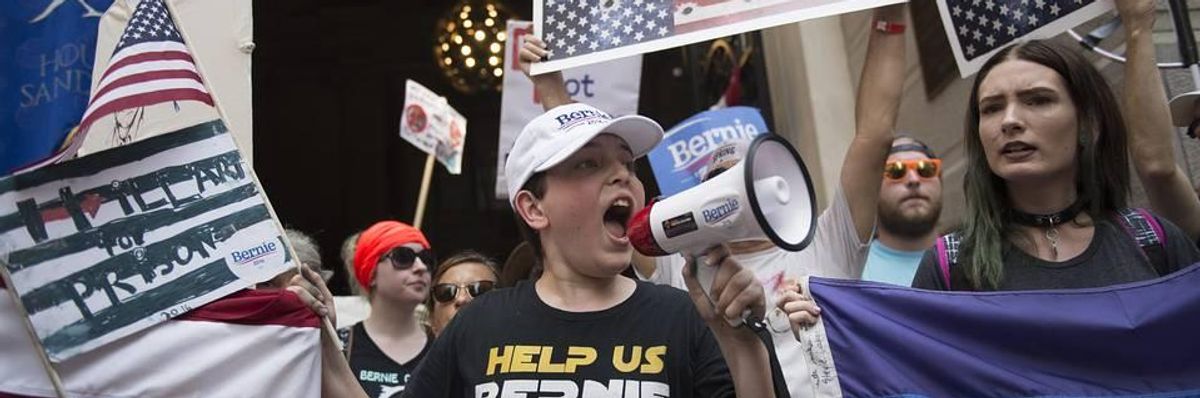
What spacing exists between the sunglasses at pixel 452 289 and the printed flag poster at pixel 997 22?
2.31m

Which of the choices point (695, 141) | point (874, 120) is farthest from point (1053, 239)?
point (695, 141)

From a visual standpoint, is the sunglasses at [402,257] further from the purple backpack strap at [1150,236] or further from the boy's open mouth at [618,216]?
the purple backpack strap at [1150,236]

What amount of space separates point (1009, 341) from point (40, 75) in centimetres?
235

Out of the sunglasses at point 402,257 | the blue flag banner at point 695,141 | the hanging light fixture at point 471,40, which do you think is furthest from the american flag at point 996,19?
the hanging light fixture at point 471,40

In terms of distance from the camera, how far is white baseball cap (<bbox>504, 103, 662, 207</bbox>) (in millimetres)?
2521

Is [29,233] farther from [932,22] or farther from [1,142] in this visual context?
[932,22]

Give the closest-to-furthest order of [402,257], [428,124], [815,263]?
[815,263] < [402,257] < [428,124]

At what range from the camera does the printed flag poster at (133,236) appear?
2523 mm

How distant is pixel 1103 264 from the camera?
246 cm

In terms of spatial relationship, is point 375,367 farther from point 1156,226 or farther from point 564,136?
point 1156,226

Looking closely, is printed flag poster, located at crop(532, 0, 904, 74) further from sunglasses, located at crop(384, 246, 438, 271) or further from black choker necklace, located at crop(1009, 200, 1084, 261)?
sunglasses, located at crop(384, 246, 438, 271)

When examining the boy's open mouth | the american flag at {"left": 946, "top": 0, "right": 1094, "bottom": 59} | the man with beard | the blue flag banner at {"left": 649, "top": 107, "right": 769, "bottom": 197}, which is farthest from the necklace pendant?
the blue flag banner at {"left": 649, "top": 107, "right": 769, "bottom": 197}

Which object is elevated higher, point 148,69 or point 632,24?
point 148,69

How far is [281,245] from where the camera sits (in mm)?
2805
